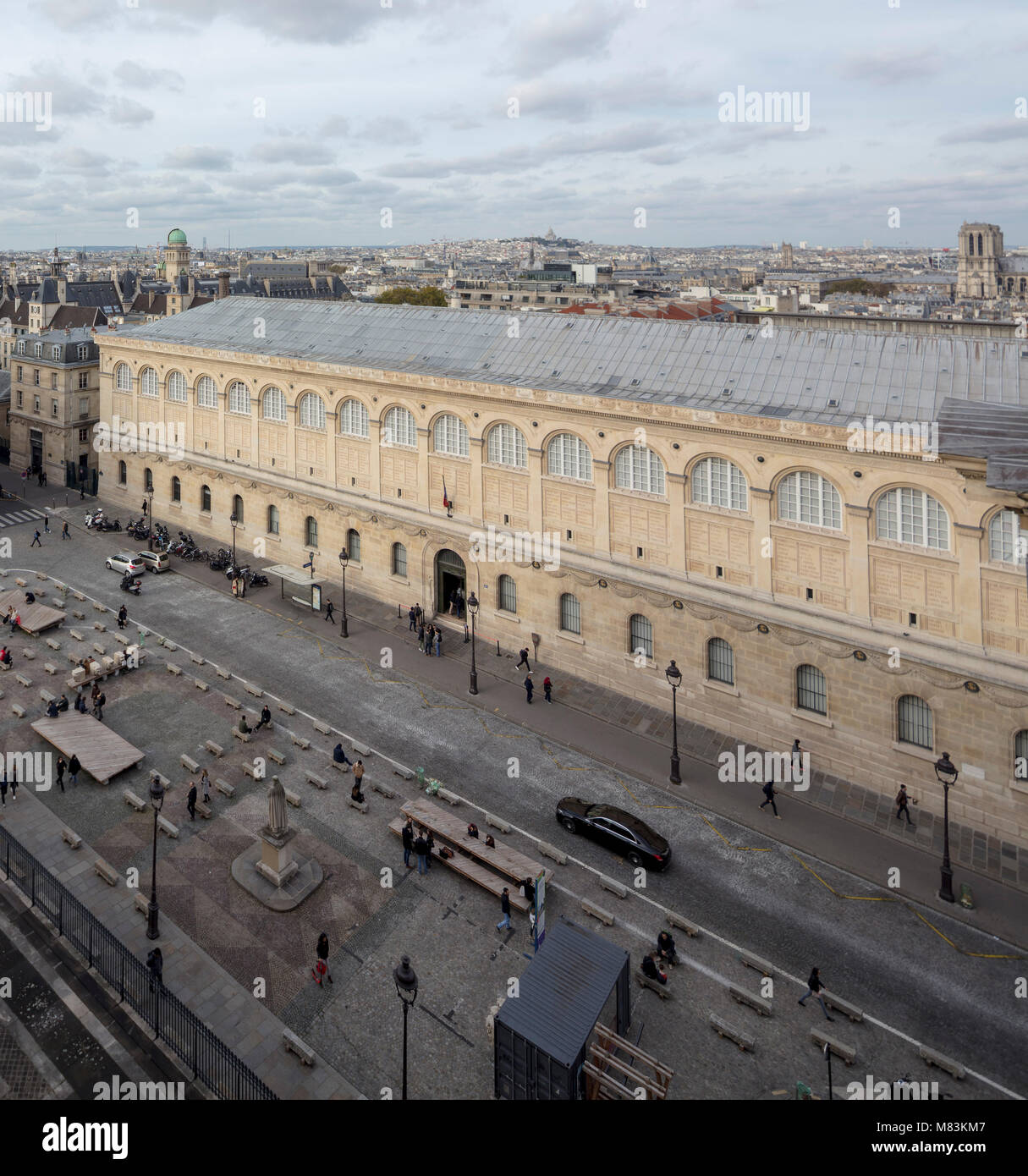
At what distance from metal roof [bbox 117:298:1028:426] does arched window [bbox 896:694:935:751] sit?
33.6 feet

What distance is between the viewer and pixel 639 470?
116ft

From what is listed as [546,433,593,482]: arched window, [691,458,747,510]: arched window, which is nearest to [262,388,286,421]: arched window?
[546,433,593,482]: arched window

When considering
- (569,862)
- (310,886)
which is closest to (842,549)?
(569,862)

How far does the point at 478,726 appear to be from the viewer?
34594mm

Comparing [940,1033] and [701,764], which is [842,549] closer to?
[701,764]

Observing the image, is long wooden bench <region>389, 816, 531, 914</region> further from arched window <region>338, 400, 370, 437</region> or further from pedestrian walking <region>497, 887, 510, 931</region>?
arched window <region>338, 400, 370, 437</region>

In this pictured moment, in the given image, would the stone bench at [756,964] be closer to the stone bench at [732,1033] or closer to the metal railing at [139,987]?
the stone bench at [732,1033]

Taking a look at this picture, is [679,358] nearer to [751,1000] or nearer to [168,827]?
[751,1000]

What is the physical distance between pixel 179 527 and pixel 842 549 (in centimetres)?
4551

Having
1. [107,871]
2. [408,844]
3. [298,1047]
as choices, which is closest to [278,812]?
[408,844]

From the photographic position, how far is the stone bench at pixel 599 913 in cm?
2356

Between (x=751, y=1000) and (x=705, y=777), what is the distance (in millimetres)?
11364

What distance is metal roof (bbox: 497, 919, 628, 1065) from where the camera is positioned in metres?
17.2
